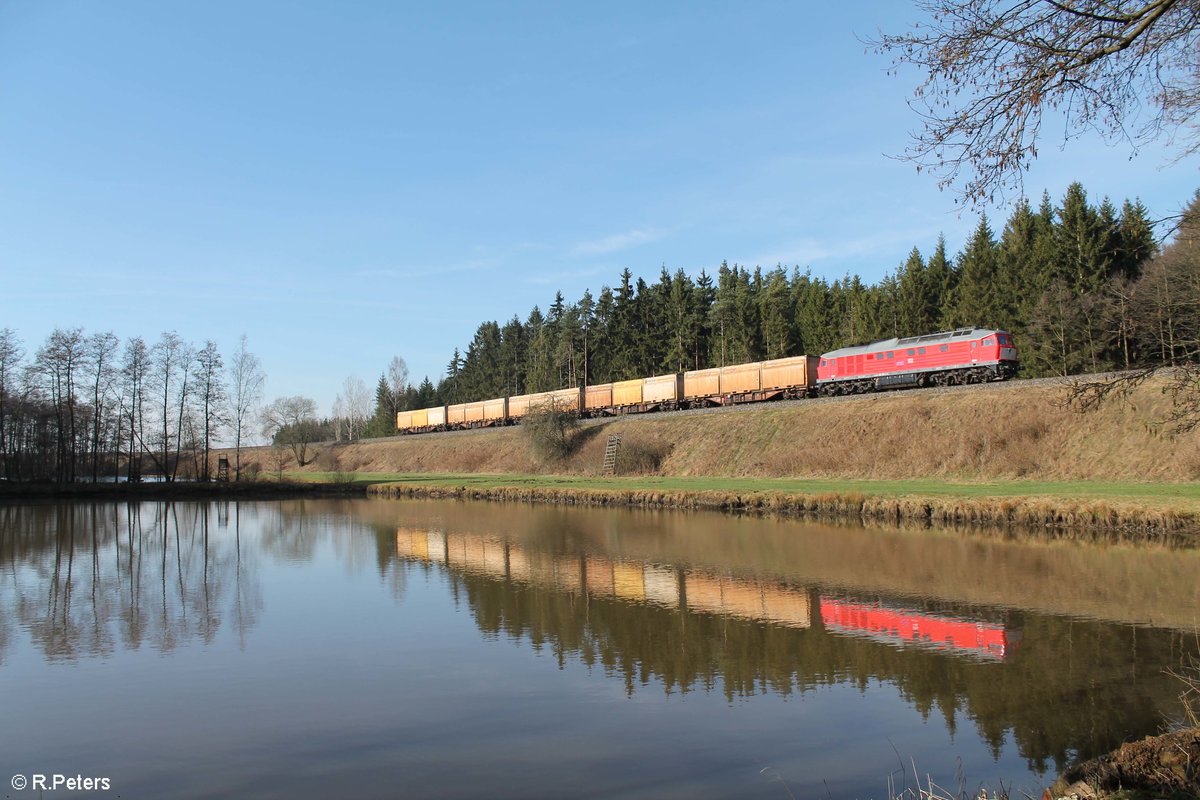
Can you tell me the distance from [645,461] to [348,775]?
42.8 metres

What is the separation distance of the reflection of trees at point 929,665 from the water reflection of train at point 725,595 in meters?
0.40

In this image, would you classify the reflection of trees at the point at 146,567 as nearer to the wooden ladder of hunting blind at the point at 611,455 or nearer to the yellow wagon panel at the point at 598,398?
the wooden ladder of hunting blind at the point at 611,455

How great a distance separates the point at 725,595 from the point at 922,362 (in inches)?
1213

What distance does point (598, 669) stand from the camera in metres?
11.4

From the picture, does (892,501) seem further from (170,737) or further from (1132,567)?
(170,737)

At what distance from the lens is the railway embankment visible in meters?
26.2

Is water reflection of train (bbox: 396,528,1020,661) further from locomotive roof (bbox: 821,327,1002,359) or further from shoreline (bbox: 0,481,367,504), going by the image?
shoreline (bbox: 0,481,367,504)

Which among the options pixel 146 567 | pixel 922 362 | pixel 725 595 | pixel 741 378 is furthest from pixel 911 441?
pixel 146 567

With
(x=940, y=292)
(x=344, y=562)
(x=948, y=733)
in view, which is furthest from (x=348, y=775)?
(x=940, y=292)

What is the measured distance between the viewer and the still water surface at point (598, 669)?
8.00 m

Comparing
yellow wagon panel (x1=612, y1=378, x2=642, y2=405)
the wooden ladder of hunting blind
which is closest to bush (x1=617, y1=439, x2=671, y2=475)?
the wooden ladder of hunting blind

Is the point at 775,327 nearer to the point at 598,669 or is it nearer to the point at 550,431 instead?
the point at 550,431

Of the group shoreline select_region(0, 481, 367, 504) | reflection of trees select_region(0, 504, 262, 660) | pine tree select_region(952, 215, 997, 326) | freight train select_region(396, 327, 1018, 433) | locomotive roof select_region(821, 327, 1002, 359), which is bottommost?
reflection of trees select_region(0, 504, 262, 660)

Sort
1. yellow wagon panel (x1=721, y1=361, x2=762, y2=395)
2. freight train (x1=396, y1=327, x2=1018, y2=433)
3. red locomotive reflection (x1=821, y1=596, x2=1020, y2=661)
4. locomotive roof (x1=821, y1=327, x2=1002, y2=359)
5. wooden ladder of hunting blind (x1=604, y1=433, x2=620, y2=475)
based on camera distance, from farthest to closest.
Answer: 1. yellow wagon panel (x1=721, y1=361, x2=762, y2=395)
2. wooden ladder of hunting blind (x1=604, y1=433, x2=620, y2=475)
3. locomotive roof (x1=821, y1=327, x2=1002, y2=359)
4. freight train (x1=396, y1=327, x2=1018, y2=433)
5. red locomotive reflection (x1=821, y1=596, x2=1020, y2=661)
